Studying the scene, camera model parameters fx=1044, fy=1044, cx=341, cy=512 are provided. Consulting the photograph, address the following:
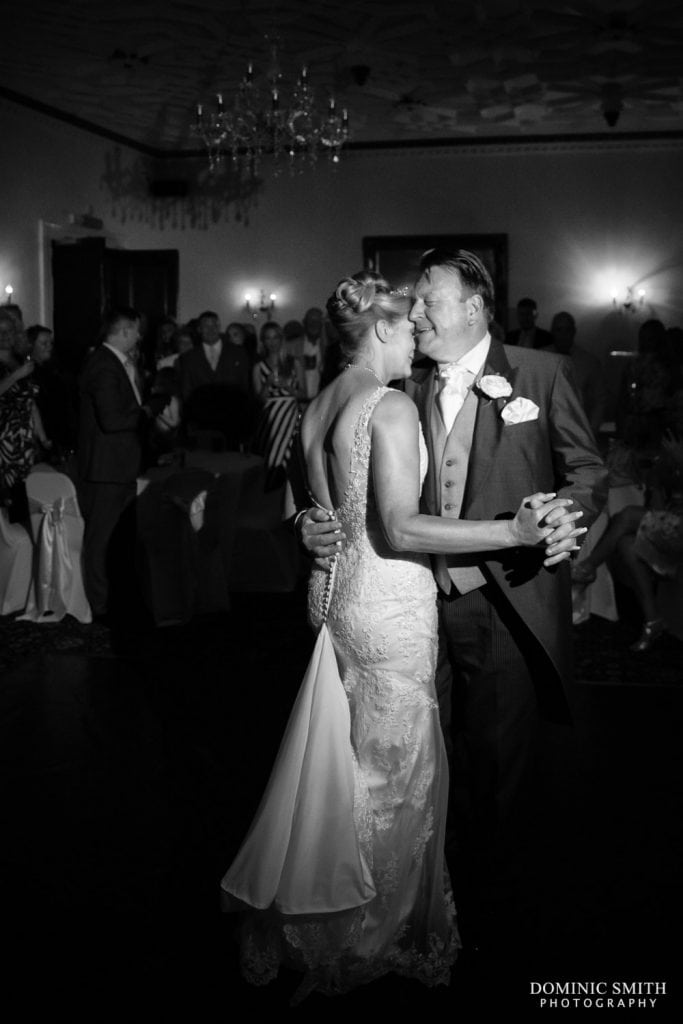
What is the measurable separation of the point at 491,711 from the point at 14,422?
3.80 meters

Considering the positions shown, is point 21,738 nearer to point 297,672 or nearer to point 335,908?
point 297,672

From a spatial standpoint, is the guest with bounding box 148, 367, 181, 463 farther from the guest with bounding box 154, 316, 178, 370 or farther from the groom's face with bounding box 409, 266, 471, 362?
the guest with bounding box 154, 316, 178, 370

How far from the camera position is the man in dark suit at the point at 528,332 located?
11.1 m

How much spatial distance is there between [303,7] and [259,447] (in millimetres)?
3091

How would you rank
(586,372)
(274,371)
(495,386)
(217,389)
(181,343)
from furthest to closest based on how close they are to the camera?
(181,343) < (217,389) < (586,372) < (274,371) < (495,386)

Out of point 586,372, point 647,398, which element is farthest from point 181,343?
point 647,398

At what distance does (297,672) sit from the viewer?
4.82m

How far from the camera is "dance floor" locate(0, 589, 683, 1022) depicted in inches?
93.9

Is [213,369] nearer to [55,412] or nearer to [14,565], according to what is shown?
[55,412]

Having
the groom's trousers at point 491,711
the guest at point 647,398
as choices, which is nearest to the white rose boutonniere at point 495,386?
the groom's trousers at point 491,711

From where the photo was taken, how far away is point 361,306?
2.33 meters

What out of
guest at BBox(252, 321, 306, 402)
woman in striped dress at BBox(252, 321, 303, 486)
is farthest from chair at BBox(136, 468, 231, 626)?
guest at BBox(252, 321, 306, 402)

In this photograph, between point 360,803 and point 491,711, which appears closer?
point 360,803

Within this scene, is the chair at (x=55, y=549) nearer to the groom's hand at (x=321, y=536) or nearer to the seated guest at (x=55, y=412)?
the seated guest at (x=55, y=412)
